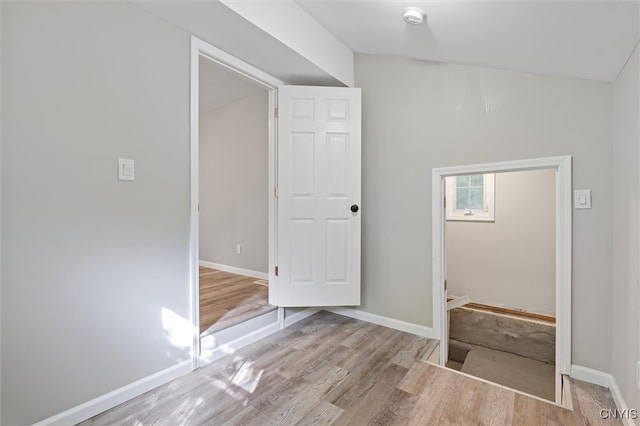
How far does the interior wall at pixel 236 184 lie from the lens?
3947mm

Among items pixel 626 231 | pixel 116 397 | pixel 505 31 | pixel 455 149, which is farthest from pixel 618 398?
pixel 116 397

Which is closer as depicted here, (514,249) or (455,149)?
(455,149)

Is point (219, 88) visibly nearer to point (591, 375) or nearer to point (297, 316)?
point (297, 316)

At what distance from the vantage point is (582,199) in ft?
6.28

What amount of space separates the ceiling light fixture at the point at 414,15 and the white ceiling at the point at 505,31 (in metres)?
0.03

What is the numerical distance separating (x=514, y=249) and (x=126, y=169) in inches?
152

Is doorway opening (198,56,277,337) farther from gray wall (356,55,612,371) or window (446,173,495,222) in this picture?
window (446,173,495,222)

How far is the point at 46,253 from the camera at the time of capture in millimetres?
1433

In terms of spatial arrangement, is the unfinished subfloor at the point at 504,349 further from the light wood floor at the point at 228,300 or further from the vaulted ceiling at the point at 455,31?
the vaulted ceiling at the point at 455,31

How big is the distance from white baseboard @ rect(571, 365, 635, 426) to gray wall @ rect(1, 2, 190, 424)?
2597 millimetres

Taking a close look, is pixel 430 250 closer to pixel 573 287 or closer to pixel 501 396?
pixel 573 287

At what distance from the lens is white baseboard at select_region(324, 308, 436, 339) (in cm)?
260

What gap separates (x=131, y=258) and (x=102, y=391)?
722mm

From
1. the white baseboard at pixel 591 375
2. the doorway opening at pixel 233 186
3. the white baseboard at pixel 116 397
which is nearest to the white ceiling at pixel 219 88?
the doorway opening at pixel 233 186
